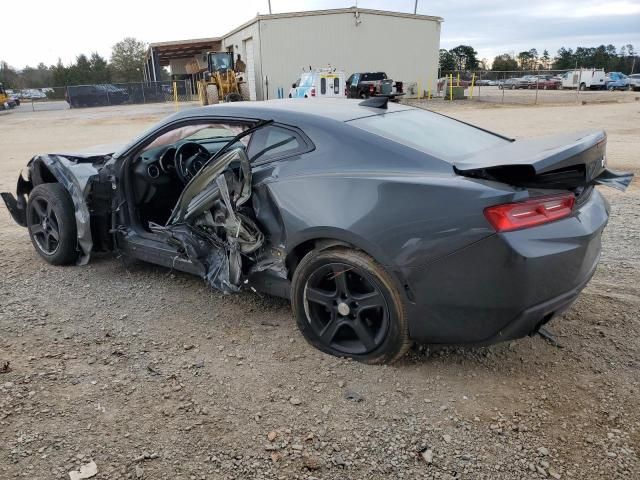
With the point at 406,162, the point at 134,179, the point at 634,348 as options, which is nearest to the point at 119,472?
the point at 406,162

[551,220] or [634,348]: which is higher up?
[551,220]

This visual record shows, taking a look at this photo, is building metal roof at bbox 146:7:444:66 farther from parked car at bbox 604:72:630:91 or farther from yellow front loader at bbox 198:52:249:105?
parked car at bbox 604:72:630:91

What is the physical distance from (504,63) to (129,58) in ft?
197

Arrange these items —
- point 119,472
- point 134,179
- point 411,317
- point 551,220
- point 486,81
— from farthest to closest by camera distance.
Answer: point 486,81, point 134,179, point 411,317, point 551,220, point 119,472

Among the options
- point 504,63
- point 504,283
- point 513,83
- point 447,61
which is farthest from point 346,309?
point 504,63

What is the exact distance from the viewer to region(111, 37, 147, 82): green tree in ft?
251

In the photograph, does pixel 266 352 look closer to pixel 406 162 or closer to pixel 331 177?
pixel 331 177

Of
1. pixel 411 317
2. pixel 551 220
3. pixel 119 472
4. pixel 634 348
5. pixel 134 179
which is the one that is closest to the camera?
pixel 119 472

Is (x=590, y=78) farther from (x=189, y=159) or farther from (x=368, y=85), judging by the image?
(x=189, y=159)

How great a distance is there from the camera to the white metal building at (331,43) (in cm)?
3114

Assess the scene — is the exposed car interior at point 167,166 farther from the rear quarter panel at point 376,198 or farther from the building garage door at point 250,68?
the building garage door at point 250,68

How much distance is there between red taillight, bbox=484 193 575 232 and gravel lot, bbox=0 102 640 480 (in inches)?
37.0

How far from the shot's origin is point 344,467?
7.54ft

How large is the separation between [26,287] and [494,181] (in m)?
3.76
